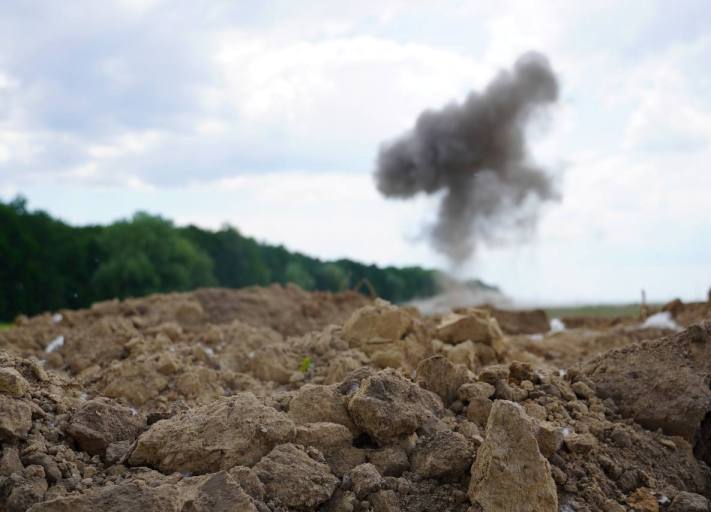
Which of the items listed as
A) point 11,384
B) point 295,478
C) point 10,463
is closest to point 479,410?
point 295,478

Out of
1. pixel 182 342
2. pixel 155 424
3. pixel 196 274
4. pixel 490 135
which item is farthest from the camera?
pixel 196 274

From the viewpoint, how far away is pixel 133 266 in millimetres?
34094

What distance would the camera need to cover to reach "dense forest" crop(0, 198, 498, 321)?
31.6 metres

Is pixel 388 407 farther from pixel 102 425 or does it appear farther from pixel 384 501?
pixel 102 425

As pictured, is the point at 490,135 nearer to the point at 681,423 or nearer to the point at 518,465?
the point at 681,423

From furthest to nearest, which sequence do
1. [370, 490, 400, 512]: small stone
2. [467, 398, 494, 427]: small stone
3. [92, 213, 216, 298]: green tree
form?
[92, 213, 216, 298]: green tree
[467, 398, 494, 427]: small stone
[370, 490, 400, 512]: small stone

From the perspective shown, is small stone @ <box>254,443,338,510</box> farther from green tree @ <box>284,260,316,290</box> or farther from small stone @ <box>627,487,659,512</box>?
green tree @ <box>284,260,316,290</box>

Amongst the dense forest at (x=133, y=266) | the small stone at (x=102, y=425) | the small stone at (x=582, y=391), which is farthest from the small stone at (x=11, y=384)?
the dense forest at (x=133, y=266)

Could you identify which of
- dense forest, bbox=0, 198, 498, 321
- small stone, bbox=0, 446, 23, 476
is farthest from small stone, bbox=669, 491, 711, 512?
dense forest, bbox=0, 198, 498, 321

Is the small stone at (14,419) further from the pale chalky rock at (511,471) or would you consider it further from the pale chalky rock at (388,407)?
the pale chalky rock at (511,471)

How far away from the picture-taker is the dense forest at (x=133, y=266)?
31609mm

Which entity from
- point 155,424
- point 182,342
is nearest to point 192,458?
point 155,424

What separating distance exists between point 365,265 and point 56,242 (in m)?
14.6

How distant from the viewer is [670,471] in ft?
15.5
